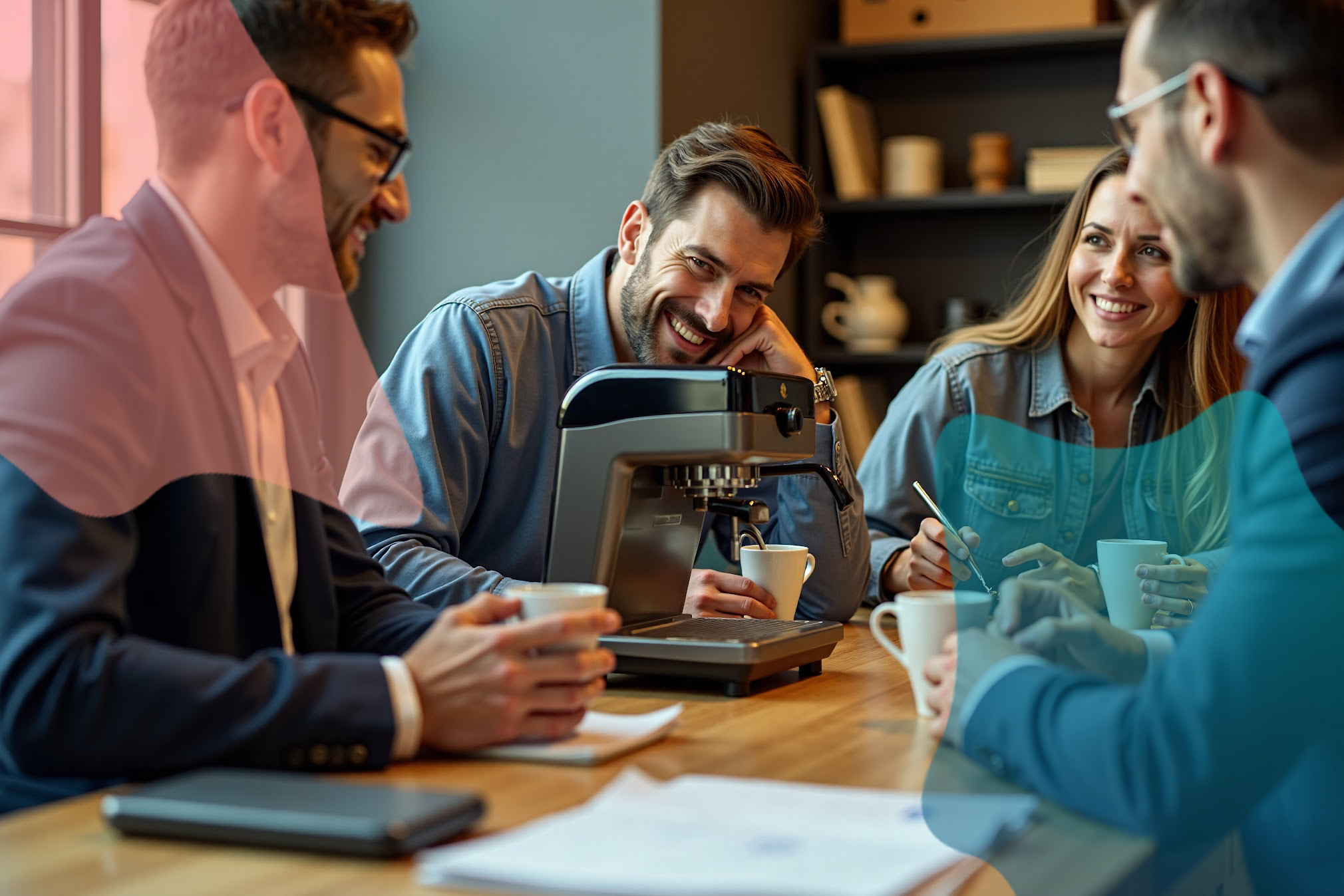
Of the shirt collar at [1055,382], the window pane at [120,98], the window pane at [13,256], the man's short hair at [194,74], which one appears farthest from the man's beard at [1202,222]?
the window pane at [13,256]

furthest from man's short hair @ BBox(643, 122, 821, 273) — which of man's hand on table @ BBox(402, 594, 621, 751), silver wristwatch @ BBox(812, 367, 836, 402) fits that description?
man's hand on table @ BBox(402, 594, 621, 751)

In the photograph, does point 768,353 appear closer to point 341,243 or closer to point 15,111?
point 341,243

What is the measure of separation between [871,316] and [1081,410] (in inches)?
61.1

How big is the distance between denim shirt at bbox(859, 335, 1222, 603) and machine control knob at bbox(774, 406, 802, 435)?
0.96 m

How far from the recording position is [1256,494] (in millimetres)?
902

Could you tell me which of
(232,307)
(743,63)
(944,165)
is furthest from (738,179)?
(944,165)

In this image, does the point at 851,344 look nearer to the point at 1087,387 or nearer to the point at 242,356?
the point at 1087,387

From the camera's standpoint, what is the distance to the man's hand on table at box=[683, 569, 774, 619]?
1.71m

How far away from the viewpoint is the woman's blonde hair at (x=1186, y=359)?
2348 mm

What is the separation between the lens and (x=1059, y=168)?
385 cm

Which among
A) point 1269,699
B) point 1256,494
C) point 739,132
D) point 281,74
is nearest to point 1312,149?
point 1256,494

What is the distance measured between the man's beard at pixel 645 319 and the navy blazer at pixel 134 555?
974 mm

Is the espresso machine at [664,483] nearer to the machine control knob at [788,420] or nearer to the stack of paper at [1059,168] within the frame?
the machine control knob at [788,420]

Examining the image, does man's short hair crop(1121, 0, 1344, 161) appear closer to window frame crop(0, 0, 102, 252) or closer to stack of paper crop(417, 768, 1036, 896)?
stack of paper crop(417, 768, 1036, 896)
